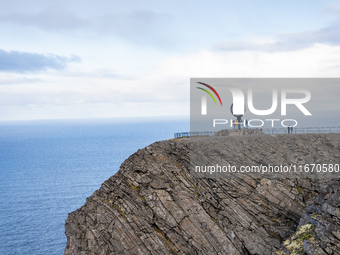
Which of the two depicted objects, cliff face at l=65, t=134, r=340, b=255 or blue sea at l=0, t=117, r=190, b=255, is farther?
blue sea at l=0, t=117, r=190, b=255

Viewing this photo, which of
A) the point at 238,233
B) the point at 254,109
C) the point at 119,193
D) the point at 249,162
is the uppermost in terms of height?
the point at 254,109

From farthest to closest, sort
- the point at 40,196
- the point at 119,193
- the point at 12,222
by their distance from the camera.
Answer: the point at 40,196 < the point at 12,222 < the point at 119,193

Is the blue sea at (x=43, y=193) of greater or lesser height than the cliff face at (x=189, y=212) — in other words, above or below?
below

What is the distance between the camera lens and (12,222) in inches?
2704

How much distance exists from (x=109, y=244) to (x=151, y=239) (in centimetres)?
463

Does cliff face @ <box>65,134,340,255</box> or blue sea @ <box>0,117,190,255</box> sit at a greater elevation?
cliff face @ <box>65,134,340,255</box>

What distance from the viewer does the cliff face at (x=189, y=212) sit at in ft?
118

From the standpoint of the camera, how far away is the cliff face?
36.1m

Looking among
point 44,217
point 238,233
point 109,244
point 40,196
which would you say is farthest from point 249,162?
point 40,196

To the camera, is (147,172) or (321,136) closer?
(147,172)

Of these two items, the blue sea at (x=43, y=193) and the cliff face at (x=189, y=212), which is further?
the blue sea at (x=43, y=193)

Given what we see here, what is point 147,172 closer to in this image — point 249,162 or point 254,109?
point 249,162

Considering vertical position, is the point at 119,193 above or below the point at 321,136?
below

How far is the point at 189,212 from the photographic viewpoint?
37.8 m
